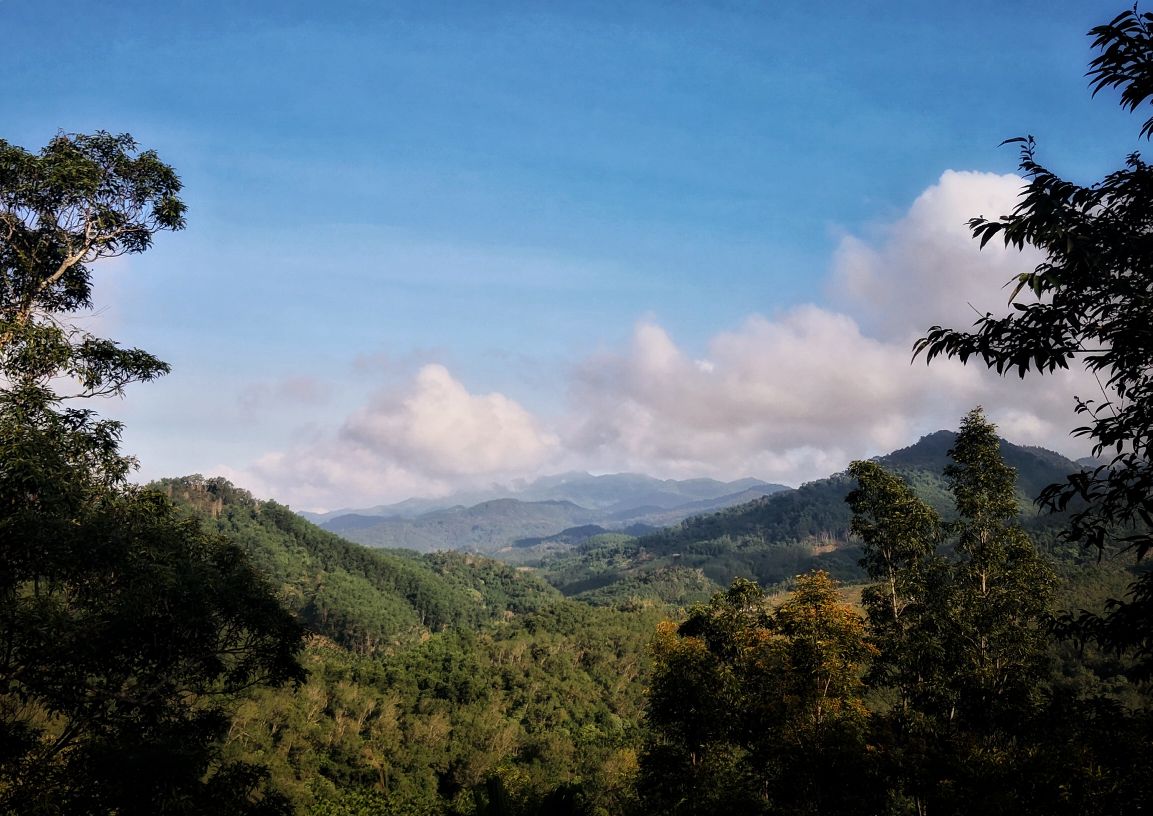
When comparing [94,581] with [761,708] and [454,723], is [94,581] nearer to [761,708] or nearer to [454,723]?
[761,708]

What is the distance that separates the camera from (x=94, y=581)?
439 inches

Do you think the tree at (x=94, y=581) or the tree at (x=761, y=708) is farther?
the tree at (x=761, y=708)

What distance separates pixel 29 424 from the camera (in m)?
10.5

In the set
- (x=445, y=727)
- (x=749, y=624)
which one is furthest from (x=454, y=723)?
(x=749, y=624)

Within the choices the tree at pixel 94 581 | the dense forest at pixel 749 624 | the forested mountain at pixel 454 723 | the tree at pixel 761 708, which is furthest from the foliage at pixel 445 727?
the tree at pixel 94 581

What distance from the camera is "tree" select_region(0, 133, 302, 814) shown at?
992 centimetres

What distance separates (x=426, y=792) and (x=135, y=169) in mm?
76449

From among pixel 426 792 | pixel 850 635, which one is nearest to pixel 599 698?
pixel 426 792

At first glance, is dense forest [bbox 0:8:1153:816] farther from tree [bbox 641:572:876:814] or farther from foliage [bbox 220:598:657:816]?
foliage [bbox 220:598:657:816]

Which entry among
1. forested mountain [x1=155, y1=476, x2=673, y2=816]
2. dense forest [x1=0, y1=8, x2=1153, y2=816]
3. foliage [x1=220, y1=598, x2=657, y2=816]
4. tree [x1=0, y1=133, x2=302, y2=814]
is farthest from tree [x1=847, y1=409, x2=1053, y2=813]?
foliage [x1=220, y1=598, x2=657, y2=816]

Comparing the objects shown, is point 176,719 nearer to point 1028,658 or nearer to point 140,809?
point 140,809

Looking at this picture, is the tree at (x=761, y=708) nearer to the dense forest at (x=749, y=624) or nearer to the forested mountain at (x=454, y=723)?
the dense forest at (x=749, y=624)

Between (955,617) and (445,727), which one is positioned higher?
(955,617)

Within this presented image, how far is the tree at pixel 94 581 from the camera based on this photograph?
9.92m
